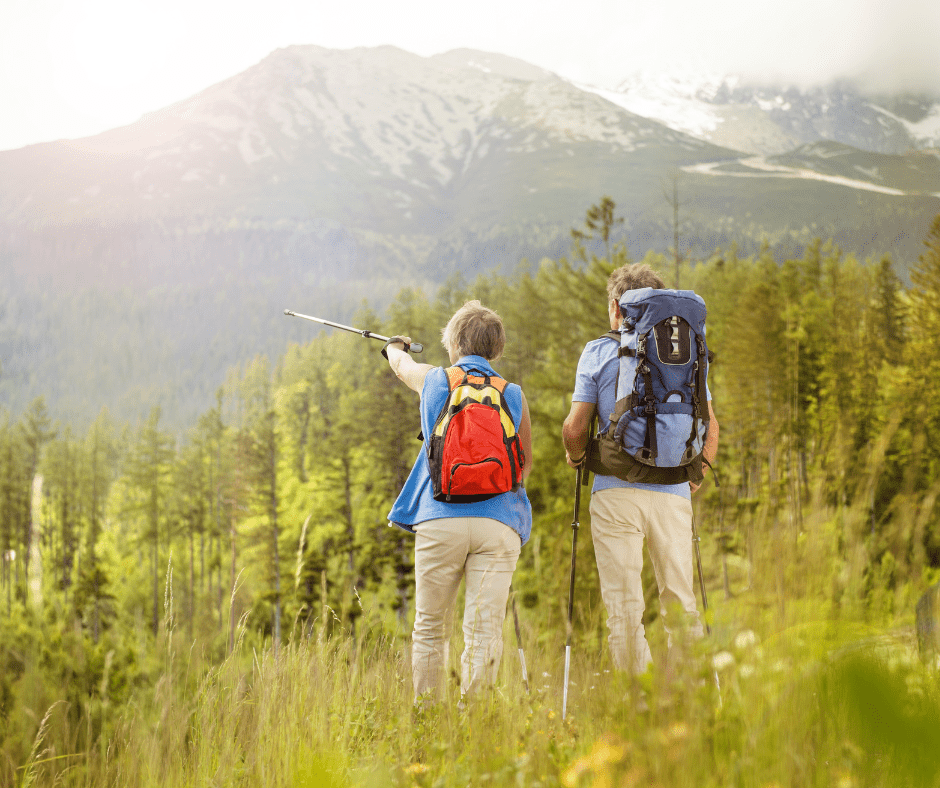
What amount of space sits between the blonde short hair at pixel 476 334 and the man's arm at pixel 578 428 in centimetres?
48

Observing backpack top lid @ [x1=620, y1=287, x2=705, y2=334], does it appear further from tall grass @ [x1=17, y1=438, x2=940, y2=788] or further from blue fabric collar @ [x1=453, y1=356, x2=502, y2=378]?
tall grass @ [x1=17, y1=438, x2=940, y2=788]

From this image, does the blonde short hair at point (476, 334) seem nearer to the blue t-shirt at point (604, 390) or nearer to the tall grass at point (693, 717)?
the blue t-shirt at point (604, 390)

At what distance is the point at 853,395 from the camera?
27375mm

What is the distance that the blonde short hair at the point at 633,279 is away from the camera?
3.65 metres

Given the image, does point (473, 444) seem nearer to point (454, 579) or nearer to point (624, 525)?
point (454, 579)

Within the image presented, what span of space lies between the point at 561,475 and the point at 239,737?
18.9 metres

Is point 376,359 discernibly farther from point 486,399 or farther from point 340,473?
point 486,399

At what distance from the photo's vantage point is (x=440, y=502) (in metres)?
3.30

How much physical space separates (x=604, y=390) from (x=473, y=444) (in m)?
0.75

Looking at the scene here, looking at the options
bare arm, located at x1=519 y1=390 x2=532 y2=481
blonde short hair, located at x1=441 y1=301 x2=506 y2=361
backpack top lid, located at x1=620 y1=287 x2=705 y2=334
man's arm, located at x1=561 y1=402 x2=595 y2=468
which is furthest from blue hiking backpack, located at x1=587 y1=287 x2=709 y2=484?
blonde short hair, located at x1=441 y1=301 x2=506 y2=361

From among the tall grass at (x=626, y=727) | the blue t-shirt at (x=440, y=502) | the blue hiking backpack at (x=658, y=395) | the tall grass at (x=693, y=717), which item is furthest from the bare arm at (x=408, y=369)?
the tall grass at (x=626, y=727)

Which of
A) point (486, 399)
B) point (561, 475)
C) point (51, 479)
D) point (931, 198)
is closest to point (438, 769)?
point (486, 399)

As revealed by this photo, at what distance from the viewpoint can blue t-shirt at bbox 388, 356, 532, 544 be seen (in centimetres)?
330

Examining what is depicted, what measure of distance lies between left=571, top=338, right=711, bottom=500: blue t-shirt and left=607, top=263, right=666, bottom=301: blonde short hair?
29 cm
